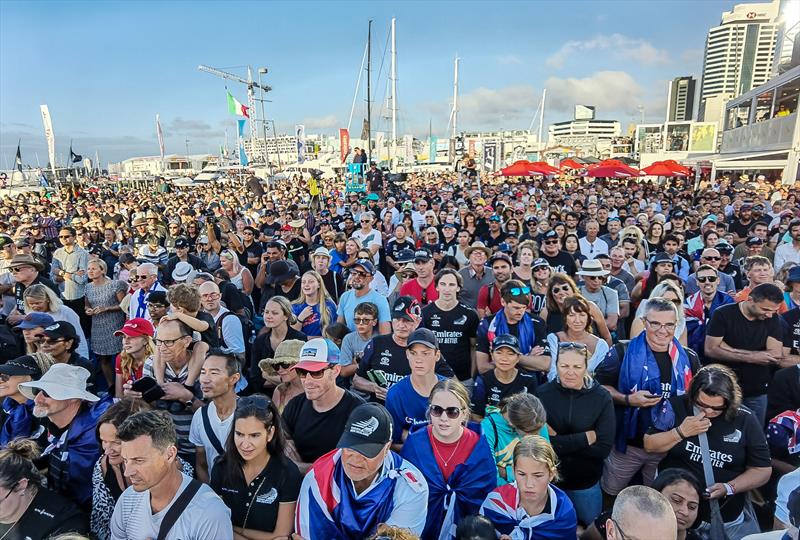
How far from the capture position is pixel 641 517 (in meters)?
1.90

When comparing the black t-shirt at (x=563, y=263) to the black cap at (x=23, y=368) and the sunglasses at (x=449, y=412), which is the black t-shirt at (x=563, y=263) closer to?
the sunglasses at (x=449, y=412)

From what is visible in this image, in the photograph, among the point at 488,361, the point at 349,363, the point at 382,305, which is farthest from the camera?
the point at 382,305

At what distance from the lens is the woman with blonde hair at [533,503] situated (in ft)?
7.47

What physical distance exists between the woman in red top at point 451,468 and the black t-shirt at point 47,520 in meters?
1.88

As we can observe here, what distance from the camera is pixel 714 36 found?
157 m

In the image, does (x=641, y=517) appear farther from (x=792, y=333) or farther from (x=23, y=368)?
(x=23, y=368)

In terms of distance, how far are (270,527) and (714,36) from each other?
8220 inches

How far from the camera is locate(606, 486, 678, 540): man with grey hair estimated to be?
6.16 ft

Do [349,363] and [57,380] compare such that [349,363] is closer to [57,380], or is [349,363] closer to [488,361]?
[488,361]

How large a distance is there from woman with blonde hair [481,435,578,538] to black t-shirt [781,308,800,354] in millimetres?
3112

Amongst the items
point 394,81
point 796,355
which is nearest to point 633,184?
point 394,81

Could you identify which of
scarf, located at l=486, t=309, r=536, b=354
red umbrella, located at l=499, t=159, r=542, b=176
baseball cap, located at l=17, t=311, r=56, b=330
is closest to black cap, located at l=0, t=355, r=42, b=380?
baseball cap, located at l=17, t=311, r=56, b=330

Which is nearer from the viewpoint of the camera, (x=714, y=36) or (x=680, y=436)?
(x=680, y=436)

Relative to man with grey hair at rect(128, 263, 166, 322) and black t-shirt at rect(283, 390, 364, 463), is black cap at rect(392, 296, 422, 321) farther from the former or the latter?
man with grey hair at rect(128, 263, 166, 322)
